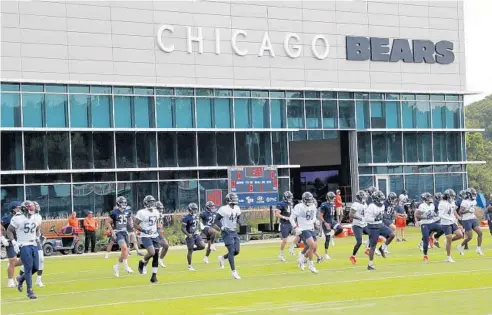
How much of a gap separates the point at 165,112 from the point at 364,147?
1361 cm

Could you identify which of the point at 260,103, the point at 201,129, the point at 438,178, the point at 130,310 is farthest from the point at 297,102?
the point at 130,310

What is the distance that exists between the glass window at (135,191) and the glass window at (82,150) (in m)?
2.21

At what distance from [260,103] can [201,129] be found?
4555 mm

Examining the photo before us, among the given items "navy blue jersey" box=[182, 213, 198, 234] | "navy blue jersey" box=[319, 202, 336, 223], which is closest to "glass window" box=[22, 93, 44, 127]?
"navy blue jersey" box=[319, 202, 336, 223]

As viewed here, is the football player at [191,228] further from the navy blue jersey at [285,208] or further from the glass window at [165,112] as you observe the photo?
the glass window at [165,112]

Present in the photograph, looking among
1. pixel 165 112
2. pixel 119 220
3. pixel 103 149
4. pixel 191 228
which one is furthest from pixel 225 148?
pixel 119 220

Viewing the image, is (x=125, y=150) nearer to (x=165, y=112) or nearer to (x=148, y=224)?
(x=165, y=112)

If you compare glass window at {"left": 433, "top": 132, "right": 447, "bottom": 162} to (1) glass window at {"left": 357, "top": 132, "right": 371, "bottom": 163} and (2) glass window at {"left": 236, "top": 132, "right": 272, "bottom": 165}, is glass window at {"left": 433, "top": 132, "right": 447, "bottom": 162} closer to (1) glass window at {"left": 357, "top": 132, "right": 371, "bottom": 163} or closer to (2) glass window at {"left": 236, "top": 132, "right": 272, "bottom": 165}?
(1) glass window at {"left": 357, "top": 132, "right": 371, "bottom": 163}

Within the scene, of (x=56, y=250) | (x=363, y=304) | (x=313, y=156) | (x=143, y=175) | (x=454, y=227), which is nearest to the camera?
(x=363, y=304)

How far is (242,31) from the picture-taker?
213ft

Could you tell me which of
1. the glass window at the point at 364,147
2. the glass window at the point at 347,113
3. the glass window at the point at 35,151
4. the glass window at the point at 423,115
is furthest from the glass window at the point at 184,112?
the glass window at the point at 423,115

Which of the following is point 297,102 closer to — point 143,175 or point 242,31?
point 242,31

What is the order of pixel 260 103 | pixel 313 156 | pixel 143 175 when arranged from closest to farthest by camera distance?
pixel 143 175 < pixel 260 103 < pixel 313 156

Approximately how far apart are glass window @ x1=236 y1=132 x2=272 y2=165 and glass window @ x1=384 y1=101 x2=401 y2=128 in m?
8.73
